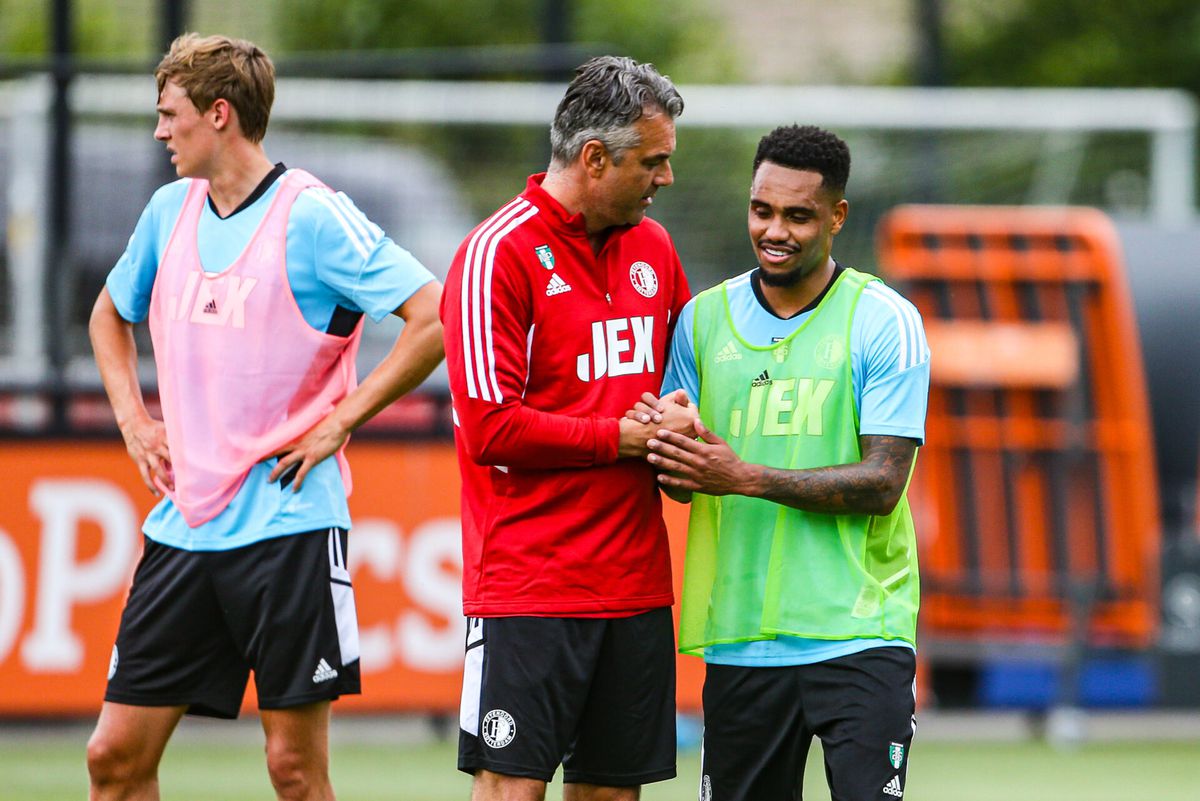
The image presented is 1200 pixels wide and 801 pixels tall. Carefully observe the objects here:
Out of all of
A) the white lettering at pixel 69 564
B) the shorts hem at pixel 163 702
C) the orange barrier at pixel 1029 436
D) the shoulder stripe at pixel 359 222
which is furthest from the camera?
the orange barrier at pixel 1029 436

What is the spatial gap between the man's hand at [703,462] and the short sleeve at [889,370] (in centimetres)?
34

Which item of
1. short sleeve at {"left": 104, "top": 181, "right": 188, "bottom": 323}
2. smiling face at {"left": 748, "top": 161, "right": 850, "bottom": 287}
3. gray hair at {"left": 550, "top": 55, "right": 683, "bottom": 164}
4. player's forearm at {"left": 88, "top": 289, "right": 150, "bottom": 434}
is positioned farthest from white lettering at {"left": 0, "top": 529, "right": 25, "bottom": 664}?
smiling face at {"left": 748, "top": 161, "right": 850, "bottom": 287}

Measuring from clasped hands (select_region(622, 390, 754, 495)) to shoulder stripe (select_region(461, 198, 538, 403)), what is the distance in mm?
366

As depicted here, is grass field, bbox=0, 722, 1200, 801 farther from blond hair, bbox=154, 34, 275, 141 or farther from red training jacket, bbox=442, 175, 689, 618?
blond hair, bbox=154, 34, 275, 141

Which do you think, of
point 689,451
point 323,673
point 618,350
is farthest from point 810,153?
point 323,673

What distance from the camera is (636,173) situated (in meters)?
4.60

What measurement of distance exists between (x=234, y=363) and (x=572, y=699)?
124cm

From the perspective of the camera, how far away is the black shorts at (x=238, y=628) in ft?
16.2

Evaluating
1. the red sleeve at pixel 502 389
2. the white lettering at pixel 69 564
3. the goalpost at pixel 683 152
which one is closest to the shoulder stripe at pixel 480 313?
the red sleeve at pixel 502 389

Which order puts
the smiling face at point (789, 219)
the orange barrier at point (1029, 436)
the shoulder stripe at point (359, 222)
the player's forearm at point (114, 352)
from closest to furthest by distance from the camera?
the smiling face at point (789, 219) < the shoulder stripe at point (359, 222) < the player's forearm at point (114, 352) < the orange barrier at point (1029, 436)

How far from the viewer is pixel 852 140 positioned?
1491cm

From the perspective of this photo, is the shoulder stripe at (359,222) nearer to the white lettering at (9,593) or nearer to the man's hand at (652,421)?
the man's hand at (652,421)

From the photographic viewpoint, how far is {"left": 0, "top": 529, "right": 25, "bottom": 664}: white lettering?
8945 millimetres

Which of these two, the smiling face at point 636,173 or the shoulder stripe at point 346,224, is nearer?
the smiling face at point 636,173
